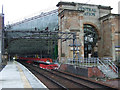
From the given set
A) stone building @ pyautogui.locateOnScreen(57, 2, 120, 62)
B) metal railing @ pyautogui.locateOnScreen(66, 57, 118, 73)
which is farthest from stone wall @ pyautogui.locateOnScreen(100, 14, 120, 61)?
metal railing @ pyautogui.locateOnScreen(66, 57, 118, 73)

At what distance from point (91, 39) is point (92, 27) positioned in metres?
2.96

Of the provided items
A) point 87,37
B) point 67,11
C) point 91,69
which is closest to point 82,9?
point 67,11

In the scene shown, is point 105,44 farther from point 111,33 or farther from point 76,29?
point 76,29

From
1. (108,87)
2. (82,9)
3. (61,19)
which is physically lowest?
(108,87)

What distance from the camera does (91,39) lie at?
3125 centimetres

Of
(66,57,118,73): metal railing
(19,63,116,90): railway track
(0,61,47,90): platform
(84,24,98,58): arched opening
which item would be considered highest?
(84,24,98,58): arched opening

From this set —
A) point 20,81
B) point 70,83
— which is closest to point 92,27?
point 70,83

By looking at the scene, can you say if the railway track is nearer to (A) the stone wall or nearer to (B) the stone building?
(B) the stone building

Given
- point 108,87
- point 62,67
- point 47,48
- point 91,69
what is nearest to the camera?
point 108,87

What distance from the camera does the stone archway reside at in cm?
2935

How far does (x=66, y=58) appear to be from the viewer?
2438cm

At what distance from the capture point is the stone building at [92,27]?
2483 centimetres

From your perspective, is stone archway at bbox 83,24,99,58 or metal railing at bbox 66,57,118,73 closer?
metal railing at bbox 66,57,118,73

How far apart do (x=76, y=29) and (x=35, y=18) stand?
897 inches
